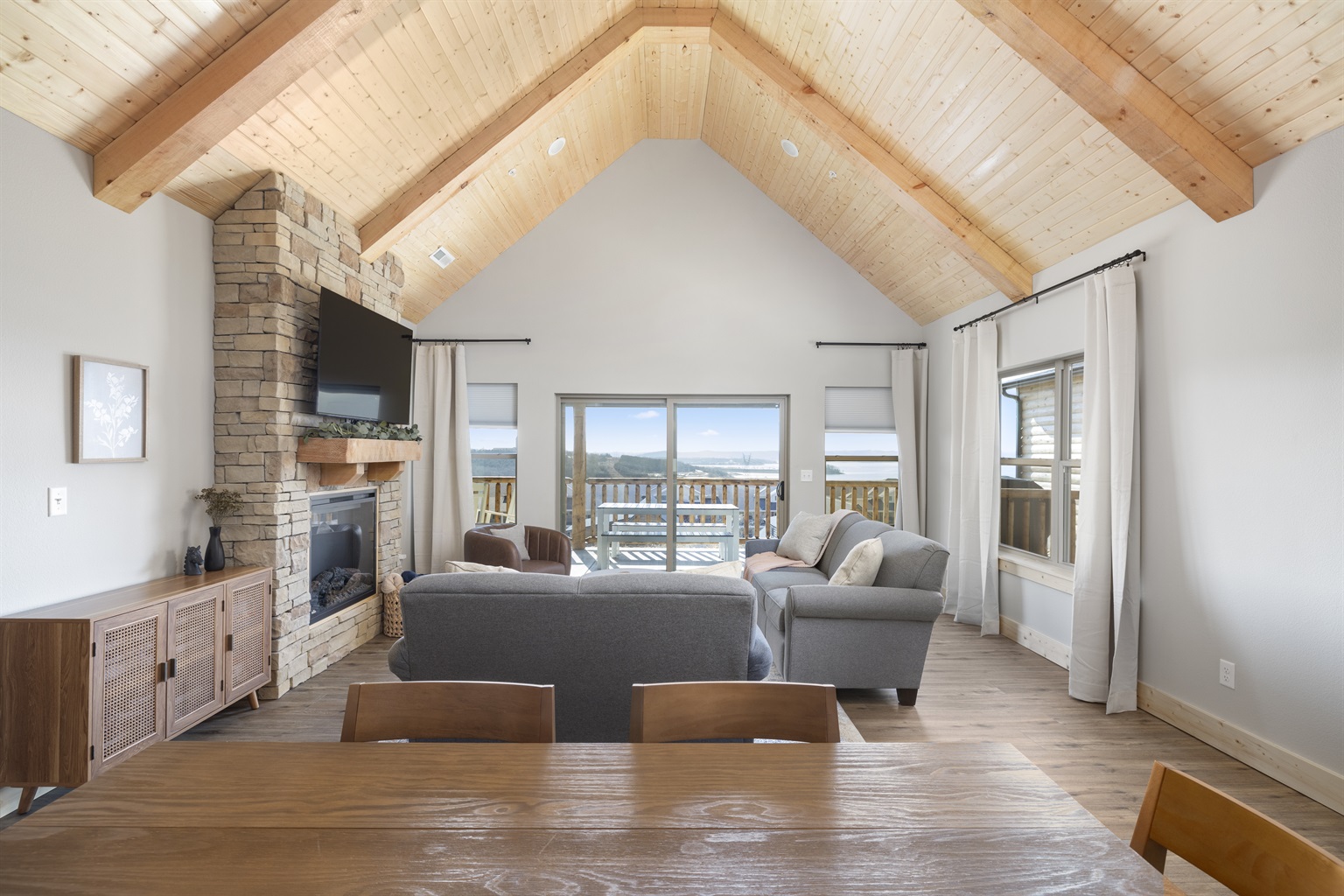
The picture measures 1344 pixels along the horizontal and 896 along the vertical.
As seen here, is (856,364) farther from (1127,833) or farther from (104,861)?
(104,861)

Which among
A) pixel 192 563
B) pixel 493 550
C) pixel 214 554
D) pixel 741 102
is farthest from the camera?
pixel 741 102

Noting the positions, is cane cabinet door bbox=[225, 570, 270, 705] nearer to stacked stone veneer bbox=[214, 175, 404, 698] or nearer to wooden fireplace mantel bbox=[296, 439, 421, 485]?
stacked stone veneer bbox=[214, 175, 404, 698]

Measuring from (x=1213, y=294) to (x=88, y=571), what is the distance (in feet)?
16.5

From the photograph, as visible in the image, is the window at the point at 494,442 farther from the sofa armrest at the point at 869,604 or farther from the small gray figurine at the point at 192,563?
the sofa armrest at the point at 869,604

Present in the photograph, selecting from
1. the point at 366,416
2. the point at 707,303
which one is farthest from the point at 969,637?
the point at 366,416

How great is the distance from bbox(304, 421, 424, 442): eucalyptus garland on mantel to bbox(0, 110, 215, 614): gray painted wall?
537mm

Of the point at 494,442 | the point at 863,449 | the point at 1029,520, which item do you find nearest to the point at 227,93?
the point at 494,442

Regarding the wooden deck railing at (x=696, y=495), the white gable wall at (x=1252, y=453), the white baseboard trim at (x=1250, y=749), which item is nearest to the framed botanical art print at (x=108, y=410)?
the wooden deck railing at (x=696, y=495)

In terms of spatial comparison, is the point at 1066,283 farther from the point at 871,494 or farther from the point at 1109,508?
the point at 871,494

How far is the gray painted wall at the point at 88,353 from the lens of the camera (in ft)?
8.18

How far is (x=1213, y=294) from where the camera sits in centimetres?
310

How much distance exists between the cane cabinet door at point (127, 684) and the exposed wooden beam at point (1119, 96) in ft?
13.7

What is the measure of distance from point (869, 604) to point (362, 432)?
3143mm

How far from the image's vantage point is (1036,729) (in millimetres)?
3299
